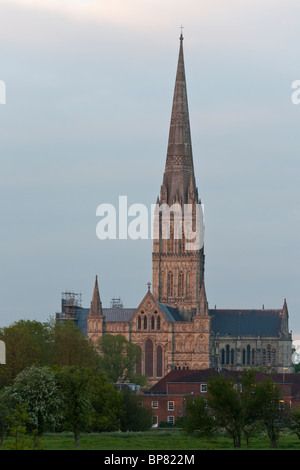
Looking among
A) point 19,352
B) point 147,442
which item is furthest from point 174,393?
point 147,442

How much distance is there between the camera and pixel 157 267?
176m

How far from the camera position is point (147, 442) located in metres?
76.0

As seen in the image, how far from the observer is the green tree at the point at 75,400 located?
79438 millimetres

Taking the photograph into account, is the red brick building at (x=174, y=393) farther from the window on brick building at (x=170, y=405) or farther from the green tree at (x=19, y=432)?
the green tree at (x=19, y=432)

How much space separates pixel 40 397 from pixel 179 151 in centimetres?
10757

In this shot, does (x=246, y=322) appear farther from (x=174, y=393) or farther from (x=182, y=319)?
(x=174, y=393)

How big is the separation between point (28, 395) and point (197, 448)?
14036 mm

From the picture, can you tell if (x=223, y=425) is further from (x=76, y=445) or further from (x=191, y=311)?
(x=191, y=311)

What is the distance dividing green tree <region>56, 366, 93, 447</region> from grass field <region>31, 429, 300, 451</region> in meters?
A: 1.22

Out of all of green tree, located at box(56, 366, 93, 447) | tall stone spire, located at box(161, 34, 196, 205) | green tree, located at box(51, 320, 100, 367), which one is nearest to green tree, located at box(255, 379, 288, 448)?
green tree, located at box(56, 366, 93, 447)

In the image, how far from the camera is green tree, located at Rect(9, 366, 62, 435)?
7744 centimetres

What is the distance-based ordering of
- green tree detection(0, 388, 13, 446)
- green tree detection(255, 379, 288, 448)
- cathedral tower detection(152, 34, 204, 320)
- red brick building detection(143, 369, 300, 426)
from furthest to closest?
cathedral tower detection(152, 34, 204, 320), red brick building detection(143, 369, 300, 426), green tree detection(255, 379, 288, 448), green tree detection(0, 388, 13, 446)

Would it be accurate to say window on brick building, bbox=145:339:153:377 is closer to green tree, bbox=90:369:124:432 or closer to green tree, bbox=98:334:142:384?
green tree, bbox=98:334:142:384
